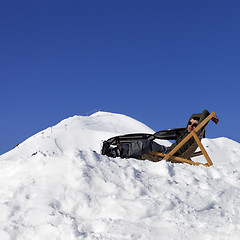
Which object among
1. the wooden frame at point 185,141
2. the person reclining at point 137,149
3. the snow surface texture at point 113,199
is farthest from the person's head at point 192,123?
the snow surface texture at point 113,199

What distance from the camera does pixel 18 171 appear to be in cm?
499

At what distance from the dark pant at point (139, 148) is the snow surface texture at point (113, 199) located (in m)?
1.56

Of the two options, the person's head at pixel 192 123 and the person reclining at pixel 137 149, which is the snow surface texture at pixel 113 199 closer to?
the person reclining at pixel 137 149

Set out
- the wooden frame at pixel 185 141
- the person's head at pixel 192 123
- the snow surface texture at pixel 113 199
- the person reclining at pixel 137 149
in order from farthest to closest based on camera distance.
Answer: the person's head at pixel 192 123
the person reclining at pixel 137 149
the wooden frame at pixel 185 141
the snow surface texture at pixel 113 199

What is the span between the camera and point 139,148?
6793mm

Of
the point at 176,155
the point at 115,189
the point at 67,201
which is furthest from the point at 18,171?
the point at 176,155

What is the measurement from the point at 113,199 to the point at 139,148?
2.87 meters

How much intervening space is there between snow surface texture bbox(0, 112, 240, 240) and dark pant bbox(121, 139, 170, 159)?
1.56 meters

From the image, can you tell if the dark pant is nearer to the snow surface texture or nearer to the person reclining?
the person reclining

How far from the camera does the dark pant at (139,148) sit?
22.3ft

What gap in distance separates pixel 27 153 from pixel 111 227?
86.0 feet

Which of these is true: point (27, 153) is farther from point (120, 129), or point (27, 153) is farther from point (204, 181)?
point (204, 181)

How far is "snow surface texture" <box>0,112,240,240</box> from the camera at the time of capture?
3469 mm

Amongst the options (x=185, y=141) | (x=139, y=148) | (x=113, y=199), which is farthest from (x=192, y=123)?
(x=113, y=199)
